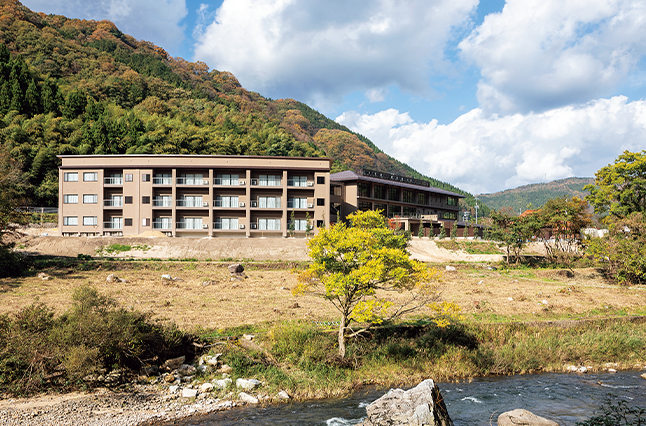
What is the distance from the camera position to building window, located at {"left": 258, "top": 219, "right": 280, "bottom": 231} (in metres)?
55.6

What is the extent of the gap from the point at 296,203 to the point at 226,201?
30.7ft

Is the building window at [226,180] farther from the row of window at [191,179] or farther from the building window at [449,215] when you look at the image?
the building window at [449,215]

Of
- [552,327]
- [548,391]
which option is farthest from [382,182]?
[548,391]

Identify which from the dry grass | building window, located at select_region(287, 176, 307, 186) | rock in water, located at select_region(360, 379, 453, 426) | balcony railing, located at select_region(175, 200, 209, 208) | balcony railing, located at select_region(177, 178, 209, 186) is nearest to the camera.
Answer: rock in water, located at select_region(360, 379, 453, 426)

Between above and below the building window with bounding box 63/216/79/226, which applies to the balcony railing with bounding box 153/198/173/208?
above

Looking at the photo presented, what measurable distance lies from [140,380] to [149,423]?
2785 millimetres

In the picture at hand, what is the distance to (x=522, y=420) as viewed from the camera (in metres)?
10.5

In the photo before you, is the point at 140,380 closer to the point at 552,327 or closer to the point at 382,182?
the point at 552,327

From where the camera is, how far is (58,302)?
2159 cm

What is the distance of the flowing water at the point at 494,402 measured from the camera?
39.4 ft

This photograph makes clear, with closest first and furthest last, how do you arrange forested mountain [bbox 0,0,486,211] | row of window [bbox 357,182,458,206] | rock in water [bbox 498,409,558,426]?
rock in water [bbox 498,409,558,426]
row of window [bbox 357,182,458,206]
forested mountain [bbox 0,0,486,211]

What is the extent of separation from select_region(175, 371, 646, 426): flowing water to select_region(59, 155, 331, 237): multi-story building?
38.7 metres

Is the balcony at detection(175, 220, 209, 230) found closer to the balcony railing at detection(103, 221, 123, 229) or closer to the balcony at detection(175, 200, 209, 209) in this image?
the balcony at detection(175, 200, 209, 209)

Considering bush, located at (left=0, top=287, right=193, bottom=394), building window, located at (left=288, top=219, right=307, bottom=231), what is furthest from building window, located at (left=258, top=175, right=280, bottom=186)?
bush, located at (left=0, top=287, right=193, bottom=394)
